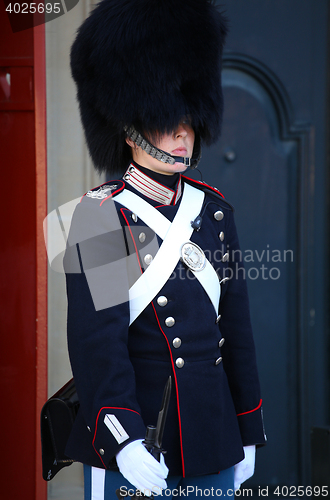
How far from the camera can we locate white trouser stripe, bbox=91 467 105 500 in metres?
1.42

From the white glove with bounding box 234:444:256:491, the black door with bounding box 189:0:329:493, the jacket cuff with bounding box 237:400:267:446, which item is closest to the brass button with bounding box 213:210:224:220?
the jacket cuff with bounding box 237:400:267:446

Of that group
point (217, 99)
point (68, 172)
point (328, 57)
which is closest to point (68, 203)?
point (68, 172)

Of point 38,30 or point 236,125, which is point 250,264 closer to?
point 236,125

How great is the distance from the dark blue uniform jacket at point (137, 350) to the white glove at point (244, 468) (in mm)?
78

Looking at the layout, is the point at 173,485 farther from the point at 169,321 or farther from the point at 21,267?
the point at 21,267

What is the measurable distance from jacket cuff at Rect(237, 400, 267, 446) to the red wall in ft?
3.24

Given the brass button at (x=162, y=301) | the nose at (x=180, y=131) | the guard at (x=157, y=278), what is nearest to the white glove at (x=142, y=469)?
the guard at (x=157, y=278)

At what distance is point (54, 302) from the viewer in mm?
2291

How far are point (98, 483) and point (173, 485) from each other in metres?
0.20

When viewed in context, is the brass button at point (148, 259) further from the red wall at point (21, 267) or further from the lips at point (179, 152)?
the red wall at point (21, 267)

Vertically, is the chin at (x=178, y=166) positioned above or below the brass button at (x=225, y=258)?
above

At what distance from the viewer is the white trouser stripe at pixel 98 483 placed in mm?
1422

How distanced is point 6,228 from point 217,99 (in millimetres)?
1106

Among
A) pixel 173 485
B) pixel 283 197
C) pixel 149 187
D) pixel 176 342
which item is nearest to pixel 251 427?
pixel 173 485
